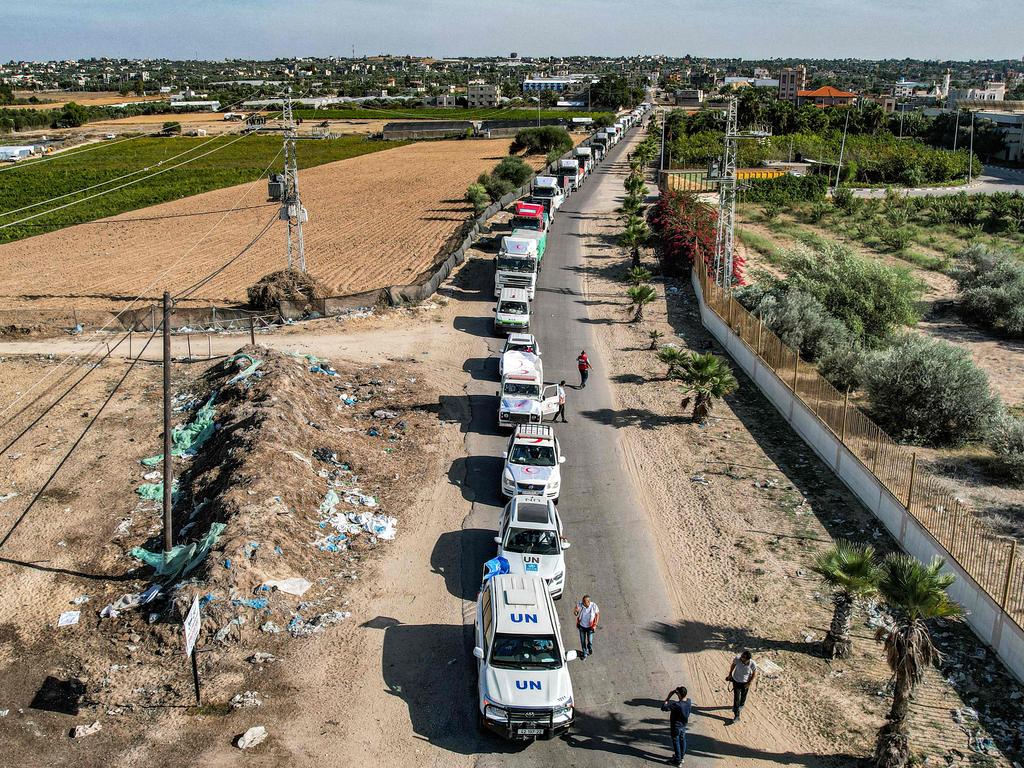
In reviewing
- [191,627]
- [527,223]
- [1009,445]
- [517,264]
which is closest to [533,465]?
[191,627]

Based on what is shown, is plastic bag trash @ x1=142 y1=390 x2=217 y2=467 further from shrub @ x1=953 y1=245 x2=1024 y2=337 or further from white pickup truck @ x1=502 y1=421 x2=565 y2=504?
shrub @ x1=953 y1=245 x2=1024 y2=337

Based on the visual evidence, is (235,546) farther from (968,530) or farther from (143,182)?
(143,182)

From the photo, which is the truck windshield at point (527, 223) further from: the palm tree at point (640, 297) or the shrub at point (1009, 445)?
the shrub at point (1009, 445)

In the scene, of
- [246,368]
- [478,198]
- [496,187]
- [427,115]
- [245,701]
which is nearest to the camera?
[245,701]

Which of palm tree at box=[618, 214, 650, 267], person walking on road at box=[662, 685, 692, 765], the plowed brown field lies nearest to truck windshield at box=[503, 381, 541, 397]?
person walking on road at box=[662, 685, 692, 765]

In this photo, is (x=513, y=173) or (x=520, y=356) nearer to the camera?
(x=520, y=356)

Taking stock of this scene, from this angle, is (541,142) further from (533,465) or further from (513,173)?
(533,465)

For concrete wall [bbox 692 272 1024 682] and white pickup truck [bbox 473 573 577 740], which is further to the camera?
concrete wall [bbox 692 272 1024 682]
